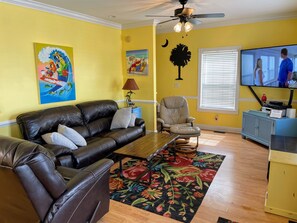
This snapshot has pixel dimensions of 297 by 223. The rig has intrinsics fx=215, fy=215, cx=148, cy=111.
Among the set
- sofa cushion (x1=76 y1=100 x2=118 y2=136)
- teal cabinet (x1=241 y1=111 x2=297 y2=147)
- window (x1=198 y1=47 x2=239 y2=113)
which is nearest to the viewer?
teal cabinet (x1=241 y1=111 x2=297 y2=147)

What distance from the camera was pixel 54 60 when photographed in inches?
150

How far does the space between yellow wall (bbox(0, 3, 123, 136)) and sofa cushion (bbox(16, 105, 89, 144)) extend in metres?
0.38

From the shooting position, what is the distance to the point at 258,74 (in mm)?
4645

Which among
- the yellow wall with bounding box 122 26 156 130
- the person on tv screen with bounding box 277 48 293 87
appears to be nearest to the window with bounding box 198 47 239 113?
the person on tv screen with bounding box 277 48 293 87

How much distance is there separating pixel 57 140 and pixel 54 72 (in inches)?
58.6

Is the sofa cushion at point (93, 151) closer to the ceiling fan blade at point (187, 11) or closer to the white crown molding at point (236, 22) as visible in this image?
the ceiling fan blade at point (187, 11)

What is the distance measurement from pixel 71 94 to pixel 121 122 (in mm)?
1116

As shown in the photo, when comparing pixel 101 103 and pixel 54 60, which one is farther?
pixel 101 103

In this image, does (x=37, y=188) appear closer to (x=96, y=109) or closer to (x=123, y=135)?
(x=123, y=135)

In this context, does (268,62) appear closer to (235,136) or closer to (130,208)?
(235,136)

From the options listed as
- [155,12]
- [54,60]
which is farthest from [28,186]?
[155,12]

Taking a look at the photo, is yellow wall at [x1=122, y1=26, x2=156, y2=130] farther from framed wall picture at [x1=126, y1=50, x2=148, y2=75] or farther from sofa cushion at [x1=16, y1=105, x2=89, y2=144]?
sofa cushion at [x1=16, y1=105, x2=89, y2=144]

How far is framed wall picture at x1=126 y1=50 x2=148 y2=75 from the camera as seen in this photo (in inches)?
199

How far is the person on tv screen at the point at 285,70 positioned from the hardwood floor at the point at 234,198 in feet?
4.73
